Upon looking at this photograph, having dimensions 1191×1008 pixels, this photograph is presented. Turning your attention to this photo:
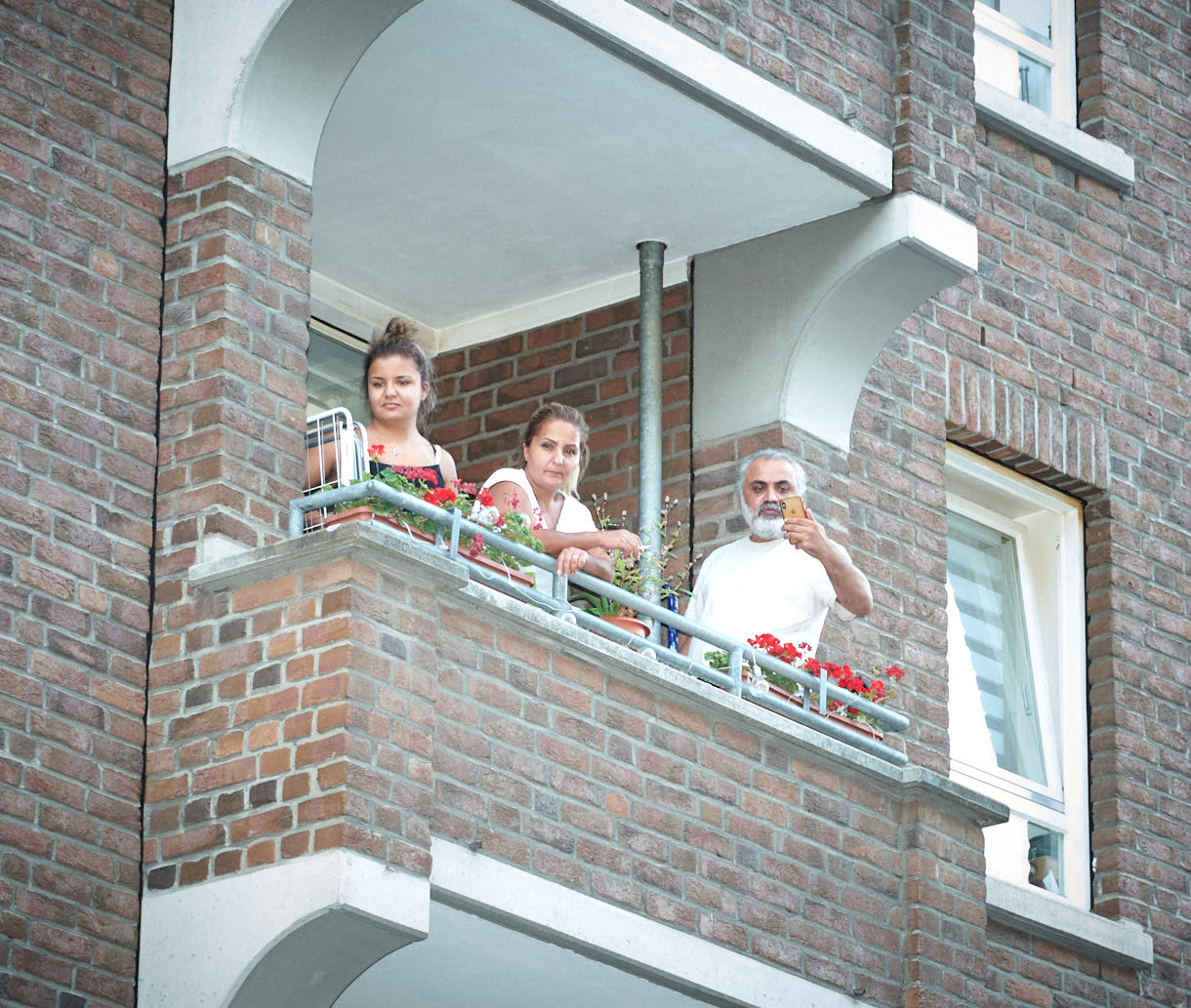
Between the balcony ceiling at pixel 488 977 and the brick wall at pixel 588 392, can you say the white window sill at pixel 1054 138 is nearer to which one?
the brick wall at pixel 588 392

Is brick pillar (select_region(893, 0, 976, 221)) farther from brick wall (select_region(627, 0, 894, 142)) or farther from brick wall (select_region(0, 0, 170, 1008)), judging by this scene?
brick wall (select_region(0, 0, 170, 1008))

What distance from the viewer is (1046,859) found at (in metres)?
A: 12.7

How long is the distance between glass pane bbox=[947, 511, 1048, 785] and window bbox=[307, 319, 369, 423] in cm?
272

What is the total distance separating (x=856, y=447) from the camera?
478 inches

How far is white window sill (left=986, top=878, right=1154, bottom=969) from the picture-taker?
38.6 feet

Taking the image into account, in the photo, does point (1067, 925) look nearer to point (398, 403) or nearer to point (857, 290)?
point (857, 290)

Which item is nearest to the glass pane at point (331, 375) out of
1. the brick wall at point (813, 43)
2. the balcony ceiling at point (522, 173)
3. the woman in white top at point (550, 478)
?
the balcony ceiling at point (522, 173)

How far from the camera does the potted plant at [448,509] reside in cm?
909

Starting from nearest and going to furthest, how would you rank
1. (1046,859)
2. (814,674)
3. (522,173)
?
(814,674)
(522,173)
(1046,859)

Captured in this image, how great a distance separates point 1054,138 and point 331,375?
3.50m

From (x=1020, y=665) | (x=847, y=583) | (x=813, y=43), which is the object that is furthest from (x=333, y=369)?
(x=1020, y=665)

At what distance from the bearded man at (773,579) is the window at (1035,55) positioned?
11.3 ft

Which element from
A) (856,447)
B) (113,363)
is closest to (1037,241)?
(856,447)

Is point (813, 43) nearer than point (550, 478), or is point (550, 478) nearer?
point (550, 478)
